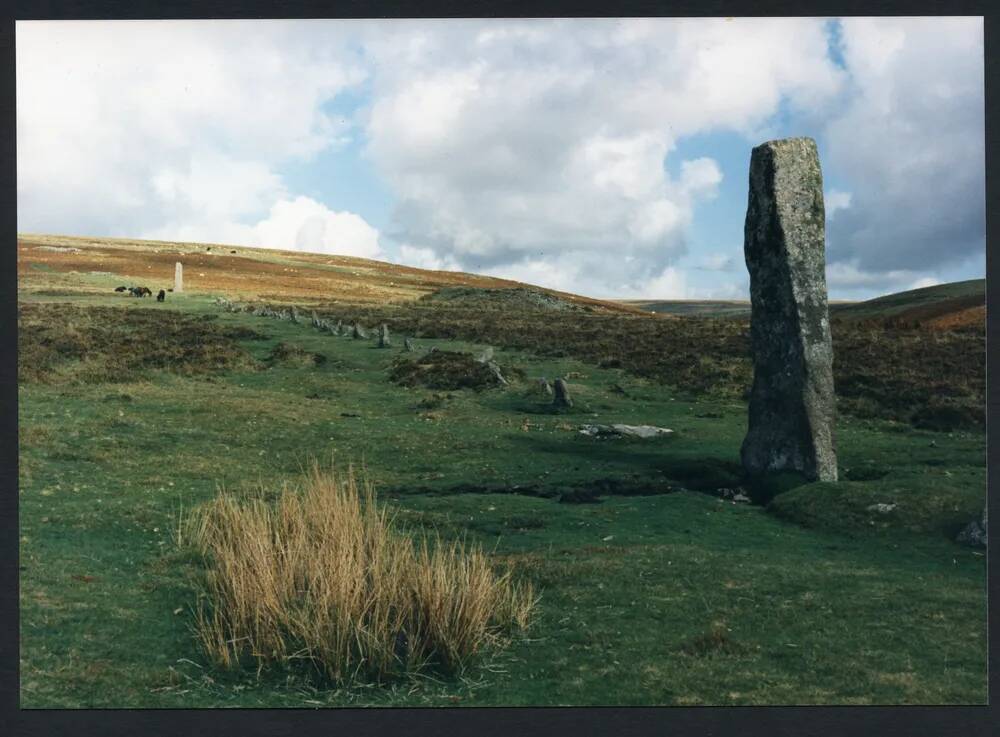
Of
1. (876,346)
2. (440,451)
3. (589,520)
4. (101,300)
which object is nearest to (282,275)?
(101,300)

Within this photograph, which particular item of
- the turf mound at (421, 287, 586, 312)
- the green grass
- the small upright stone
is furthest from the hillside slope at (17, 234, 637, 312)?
the green grass

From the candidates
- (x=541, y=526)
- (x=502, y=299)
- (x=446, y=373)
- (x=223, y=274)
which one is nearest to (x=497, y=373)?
(x=446, y=373)

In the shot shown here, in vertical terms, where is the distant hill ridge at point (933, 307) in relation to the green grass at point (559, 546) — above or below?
above

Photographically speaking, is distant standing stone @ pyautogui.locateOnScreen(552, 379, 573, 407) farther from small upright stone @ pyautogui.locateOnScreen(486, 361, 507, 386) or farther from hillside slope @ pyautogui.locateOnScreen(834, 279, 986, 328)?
hillside slope @ pyautogui.locateOnScreen(834, 279, 986, 328)

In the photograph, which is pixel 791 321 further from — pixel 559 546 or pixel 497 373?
pixel 497 373

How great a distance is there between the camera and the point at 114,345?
26.6m

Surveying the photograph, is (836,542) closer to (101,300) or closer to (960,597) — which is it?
(960,597)

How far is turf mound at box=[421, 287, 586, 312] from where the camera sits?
72.8m

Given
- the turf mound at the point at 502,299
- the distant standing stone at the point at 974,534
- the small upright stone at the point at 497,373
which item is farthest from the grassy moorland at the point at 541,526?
the turf mound at the point at 502,299

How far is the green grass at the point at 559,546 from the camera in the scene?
8188mm

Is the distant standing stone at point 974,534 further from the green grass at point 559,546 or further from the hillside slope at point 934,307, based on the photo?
the hillside slope at point 934,307

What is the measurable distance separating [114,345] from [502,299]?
5211cm

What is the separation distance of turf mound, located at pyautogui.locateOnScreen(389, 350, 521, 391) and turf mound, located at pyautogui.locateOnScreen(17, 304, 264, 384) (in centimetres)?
441

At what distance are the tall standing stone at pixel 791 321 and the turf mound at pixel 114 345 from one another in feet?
49.5
